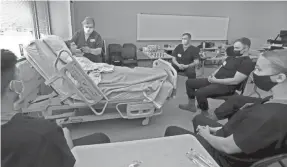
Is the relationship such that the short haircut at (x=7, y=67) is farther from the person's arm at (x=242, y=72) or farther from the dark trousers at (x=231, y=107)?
the person's arm at (x=242, y=72)

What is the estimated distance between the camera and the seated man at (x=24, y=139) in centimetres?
70

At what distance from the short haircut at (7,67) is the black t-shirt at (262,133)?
1171 mm

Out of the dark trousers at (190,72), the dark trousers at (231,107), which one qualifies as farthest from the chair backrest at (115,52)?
the dark trousers at (231,107)

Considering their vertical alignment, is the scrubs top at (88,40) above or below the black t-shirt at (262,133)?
above

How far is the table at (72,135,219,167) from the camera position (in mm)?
986

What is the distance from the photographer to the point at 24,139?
0.74m

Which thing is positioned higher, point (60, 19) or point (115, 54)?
point (60, 19)

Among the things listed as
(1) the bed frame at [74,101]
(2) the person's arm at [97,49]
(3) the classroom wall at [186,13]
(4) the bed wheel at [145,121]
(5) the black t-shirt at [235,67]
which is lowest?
(4) the bed wheel at [145,121]

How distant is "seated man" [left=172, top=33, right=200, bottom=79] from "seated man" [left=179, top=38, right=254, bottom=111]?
0.58 meters

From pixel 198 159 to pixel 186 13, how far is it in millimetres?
5548

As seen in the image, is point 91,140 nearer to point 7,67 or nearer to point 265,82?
point 7,67

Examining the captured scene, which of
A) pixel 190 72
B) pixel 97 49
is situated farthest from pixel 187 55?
pixel 97 49

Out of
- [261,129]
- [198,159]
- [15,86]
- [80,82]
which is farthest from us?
[80,82]

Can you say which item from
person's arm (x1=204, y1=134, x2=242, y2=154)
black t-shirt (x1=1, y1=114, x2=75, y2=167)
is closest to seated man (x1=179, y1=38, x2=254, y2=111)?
person's arm (x1=204, y1=134, x2=242, y2=154)
